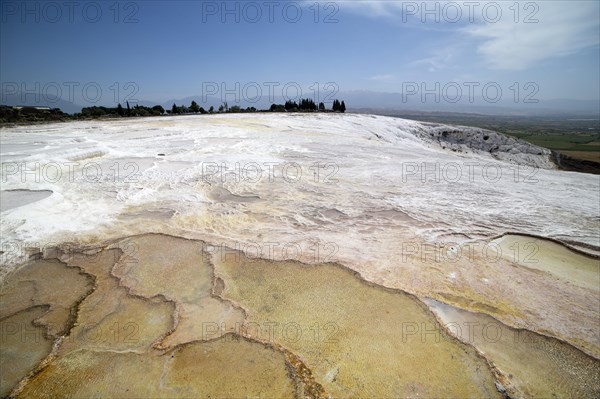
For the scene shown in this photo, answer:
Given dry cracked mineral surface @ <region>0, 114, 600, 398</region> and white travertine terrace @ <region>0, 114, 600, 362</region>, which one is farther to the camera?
white travertine terrace @ <region>0, 114, 600, 362</region>

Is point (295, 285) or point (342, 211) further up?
point (342, 211)

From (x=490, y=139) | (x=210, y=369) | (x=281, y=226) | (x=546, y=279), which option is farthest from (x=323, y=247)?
(x=490, y=139)

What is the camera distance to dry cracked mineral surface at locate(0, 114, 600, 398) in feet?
9.21

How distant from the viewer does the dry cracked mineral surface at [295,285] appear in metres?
2.81

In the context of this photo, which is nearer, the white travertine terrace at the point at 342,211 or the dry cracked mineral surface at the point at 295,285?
the dry cracked mineral surface at the point at 295,285

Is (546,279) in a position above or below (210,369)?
above

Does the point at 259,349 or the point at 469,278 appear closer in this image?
the point at 259,349

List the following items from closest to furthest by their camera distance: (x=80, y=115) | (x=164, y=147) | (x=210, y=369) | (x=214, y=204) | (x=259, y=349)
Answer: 1. (x=210, y=369)
2. (x=259, y=349)
3. (x=214, y=204)
4. (x=164, y=147)
5. (x=80, y=115)

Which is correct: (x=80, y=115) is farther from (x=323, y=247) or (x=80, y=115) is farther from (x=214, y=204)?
(x=323, y=247)

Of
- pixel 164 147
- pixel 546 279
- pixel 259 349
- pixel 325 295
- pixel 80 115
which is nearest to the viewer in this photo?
pixel 259 349

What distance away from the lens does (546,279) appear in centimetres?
412

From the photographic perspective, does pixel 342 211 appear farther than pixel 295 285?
Yes

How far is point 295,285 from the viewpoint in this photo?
4.03 meters

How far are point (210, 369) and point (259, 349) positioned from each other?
48 centimetres
